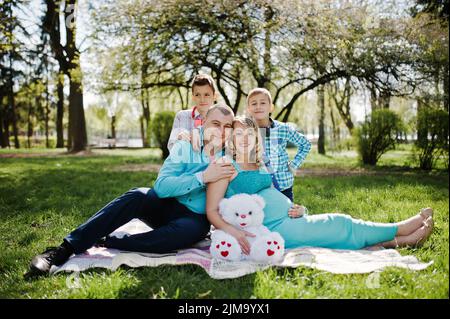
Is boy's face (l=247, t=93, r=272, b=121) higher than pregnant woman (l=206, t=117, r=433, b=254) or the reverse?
higher

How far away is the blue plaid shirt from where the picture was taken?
4.13 metres

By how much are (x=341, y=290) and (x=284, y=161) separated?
199cm

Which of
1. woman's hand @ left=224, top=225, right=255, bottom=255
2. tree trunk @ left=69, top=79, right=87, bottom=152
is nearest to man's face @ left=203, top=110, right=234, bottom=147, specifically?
woman's hand @ left=224, top=225, right=255, bottom=255

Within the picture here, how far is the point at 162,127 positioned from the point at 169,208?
31.0 feet

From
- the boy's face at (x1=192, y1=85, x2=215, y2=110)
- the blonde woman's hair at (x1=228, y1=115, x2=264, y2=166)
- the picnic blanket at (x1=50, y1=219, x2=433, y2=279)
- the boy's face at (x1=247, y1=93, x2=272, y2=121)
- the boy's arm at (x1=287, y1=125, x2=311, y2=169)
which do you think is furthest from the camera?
the boy's arm at (x1=287, y1=125, x2=311, y2=169)

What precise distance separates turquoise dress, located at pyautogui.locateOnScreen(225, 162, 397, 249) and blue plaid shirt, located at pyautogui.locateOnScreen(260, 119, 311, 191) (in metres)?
0.94

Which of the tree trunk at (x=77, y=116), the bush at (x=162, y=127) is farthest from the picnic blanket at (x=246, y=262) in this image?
the tree trunk at (x=77, y=116)

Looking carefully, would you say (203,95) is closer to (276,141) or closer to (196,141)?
(276,141)

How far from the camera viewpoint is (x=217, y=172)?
2896 mm

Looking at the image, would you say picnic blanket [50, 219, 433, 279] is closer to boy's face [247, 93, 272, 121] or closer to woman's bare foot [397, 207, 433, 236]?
woman's bare foot [397, 207, 433, 236]

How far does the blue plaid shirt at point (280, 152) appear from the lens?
13.6ft

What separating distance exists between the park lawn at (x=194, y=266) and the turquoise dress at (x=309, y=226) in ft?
1.03

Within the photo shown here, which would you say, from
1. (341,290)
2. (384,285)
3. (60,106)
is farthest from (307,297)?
(60,106)

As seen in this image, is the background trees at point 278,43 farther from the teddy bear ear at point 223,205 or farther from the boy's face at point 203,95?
the teddy bear ear at point 223,205
